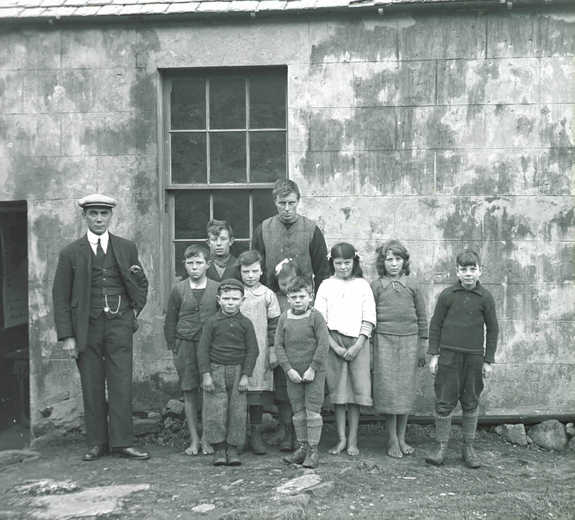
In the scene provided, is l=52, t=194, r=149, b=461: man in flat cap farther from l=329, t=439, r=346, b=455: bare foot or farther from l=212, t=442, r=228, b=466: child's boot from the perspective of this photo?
l=329, t=439, r=346, b=455: bare foot

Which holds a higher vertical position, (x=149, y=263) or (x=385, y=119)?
(x=385, y=119)

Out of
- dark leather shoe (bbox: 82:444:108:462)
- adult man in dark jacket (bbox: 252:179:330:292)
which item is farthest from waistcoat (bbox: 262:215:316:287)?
dark leather shoe (bbox: 82:444:108:462)

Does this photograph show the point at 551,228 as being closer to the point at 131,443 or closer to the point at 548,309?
the point at 548,309

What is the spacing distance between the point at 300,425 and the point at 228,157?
2.78 meters

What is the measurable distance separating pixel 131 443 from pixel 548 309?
12.5 feet

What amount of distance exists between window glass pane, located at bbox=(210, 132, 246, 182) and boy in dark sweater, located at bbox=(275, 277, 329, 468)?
1.94 meters

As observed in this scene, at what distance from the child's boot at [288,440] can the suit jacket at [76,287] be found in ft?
5.29

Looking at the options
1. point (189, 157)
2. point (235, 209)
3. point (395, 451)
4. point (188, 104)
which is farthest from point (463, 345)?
point (188, 104)

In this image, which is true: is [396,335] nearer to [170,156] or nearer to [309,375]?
[309,375]

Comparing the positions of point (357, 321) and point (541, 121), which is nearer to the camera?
point (357, 321)

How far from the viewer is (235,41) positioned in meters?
6.54

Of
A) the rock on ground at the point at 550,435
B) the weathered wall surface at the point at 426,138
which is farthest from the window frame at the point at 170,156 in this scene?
the rock on ground at the point at 550,435

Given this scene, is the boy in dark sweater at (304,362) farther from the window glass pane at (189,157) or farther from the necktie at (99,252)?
the window glass pane at (189,157)

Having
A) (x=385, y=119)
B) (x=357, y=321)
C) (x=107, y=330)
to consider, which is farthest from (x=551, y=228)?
(x=107, y=330)
